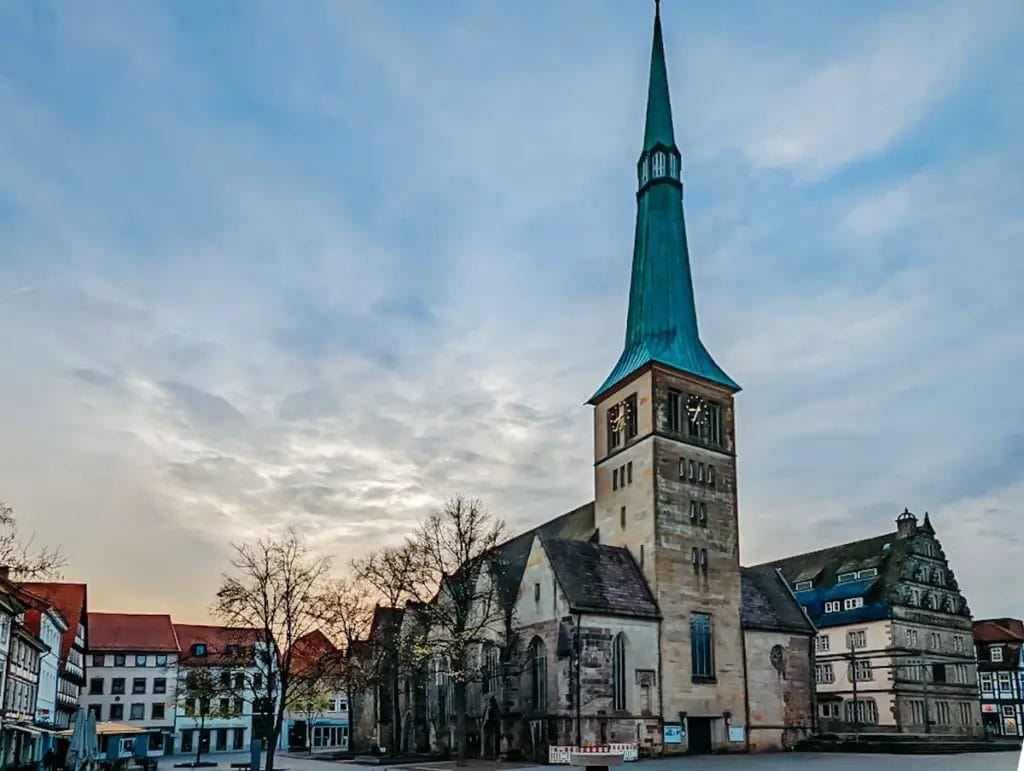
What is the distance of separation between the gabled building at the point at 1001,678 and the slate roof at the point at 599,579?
47.4 meters

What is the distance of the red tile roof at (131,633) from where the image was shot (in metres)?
82.2

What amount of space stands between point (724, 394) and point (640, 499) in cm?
848

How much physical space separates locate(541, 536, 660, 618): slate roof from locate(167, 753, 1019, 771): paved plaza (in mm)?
7078

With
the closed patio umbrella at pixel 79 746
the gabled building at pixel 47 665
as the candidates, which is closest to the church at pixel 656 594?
the closed patio umbrella at pixel 79 746

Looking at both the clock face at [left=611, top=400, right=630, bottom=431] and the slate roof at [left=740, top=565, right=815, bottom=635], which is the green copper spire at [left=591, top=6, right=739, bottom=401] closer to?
the clock face at [left=611, top=400, right=630, bottom=431]

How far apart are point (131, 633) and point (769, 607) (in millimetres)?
57201

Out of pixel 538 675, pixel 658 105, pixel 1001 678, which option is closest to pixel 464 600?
pixel 538 675

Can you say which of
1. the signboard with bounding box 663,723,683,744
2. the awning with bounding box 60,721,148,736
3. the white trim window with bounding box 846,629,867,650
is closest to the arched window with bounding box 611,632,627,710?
the signboard with bounding box 663,723,683,744

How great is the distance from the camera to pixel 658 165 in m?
57.0

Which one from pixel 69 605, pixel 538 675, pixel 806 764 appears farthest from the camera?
pixel 69 605

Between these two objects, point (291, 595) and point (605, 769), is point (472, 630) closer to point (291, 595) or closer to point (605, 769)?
point (291, 595)

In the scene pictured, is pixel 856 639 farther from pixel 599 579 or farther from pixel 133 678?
pixel 133 678

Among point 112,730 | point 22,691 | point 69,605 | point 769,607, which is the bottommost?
point 112,730

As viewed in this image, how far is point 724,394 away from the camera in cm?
5384
